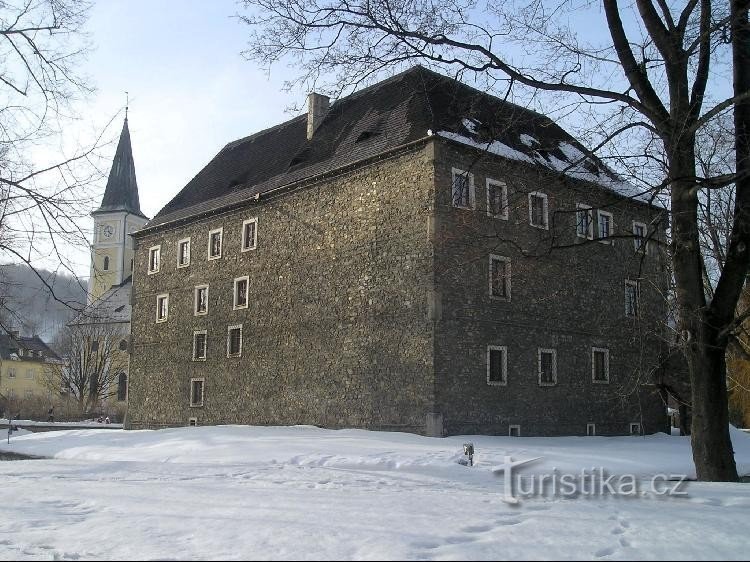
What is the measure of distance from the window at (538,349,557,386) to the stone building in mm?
53

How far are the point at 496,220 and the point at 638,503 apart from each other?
1771cm

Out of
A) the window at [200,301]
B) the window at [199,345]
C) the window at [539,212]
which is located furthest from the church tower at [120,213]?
the window at [539,212]

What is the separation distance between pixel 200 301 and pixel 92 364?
104ft

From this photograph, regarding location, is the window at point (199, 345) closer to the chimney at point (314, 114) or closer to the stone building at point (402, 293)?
the stone building at point (402, 293)

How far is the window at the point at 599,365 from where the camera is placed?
89.8 ft

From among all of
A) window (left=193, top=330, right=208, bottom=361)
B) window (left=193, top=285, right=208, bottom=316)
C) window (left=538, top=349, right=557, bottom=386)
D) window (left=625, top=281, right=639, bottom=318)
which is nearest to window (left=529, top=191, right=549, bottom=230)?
window (left=538, top=349, right=557, bottom=386)

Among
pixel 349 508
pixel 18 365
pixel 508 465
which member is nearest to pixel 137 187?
pixel 18 365

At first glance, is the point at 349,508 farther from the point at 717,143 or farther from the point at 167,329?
the point at 167,329

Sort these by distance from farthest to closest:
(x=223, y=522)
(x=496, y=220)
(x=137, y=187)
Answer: (x=137, y=187), (x=496, y=220), (x=223, y=522)

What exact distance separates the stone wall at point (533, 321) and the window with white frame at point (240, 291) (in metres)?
10.4

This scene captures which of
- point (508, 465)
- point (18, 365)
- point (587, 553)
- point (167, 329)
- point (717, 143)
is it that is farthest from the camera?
point (18, 365)

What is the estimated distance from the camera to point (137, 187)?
77.3 m

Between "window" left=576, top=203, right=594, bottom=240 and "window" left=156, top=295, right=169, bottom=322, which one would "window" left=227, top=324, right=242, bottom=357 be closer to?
"window" left=156, top=295, right=169, bottom=322

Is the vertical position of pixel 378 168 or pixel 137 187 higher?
pixel 137 187
